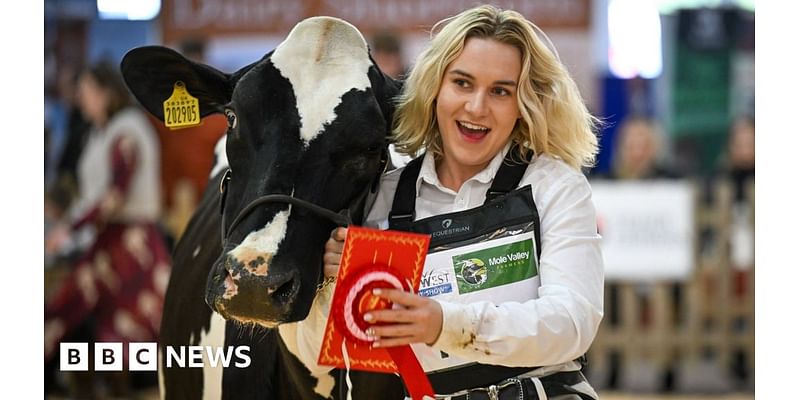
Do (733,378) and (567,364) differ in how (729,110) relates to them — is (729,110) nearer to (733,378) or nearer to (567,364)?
(733,378)

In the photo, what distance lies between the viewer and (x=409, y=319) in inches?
69.6

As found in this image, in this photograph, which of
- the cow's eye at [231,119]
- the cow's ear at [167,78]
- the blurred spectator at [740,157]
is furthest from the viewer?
the blurred spectator at [740,157]

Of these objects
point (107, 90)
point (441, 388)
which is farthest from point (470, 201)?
point (107, 90)

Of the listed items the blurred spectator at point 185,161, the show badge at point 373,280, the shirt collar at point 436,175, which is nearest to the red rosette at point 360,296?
the show badge at point 373,280

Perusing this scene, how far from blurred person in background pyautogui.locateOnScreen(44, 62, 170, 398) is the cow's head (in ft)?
6.29

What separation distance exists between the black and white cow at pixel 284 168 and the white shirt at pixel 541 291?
0.11 metres

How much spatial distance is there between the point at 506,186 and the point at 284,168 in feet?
1.37

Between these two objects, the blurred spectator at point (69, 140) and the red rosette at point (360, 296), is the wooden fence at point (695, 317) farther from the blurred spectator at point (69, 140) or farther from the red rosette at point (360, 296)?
the red rosette at point (360, 296)

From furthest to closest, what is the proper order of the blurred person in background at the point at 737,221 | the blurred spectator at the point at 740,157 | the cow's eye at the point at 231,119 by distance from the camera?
the blurred person in background at the point at 737,221, the blurred spectator at the point at 740,157, the cow's eye at the point at 231,119

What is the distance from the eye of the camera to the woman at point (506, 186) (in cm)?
192

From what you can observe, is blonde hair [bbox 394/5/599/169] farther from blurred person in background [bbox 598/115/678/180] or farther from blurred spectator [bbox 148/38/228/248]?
blurred person in background [bbox 598/115/678/180]

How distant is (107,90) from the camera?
427 centimetres

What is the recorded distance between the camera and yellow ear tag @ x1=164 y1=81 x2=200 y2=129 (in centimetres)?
258
